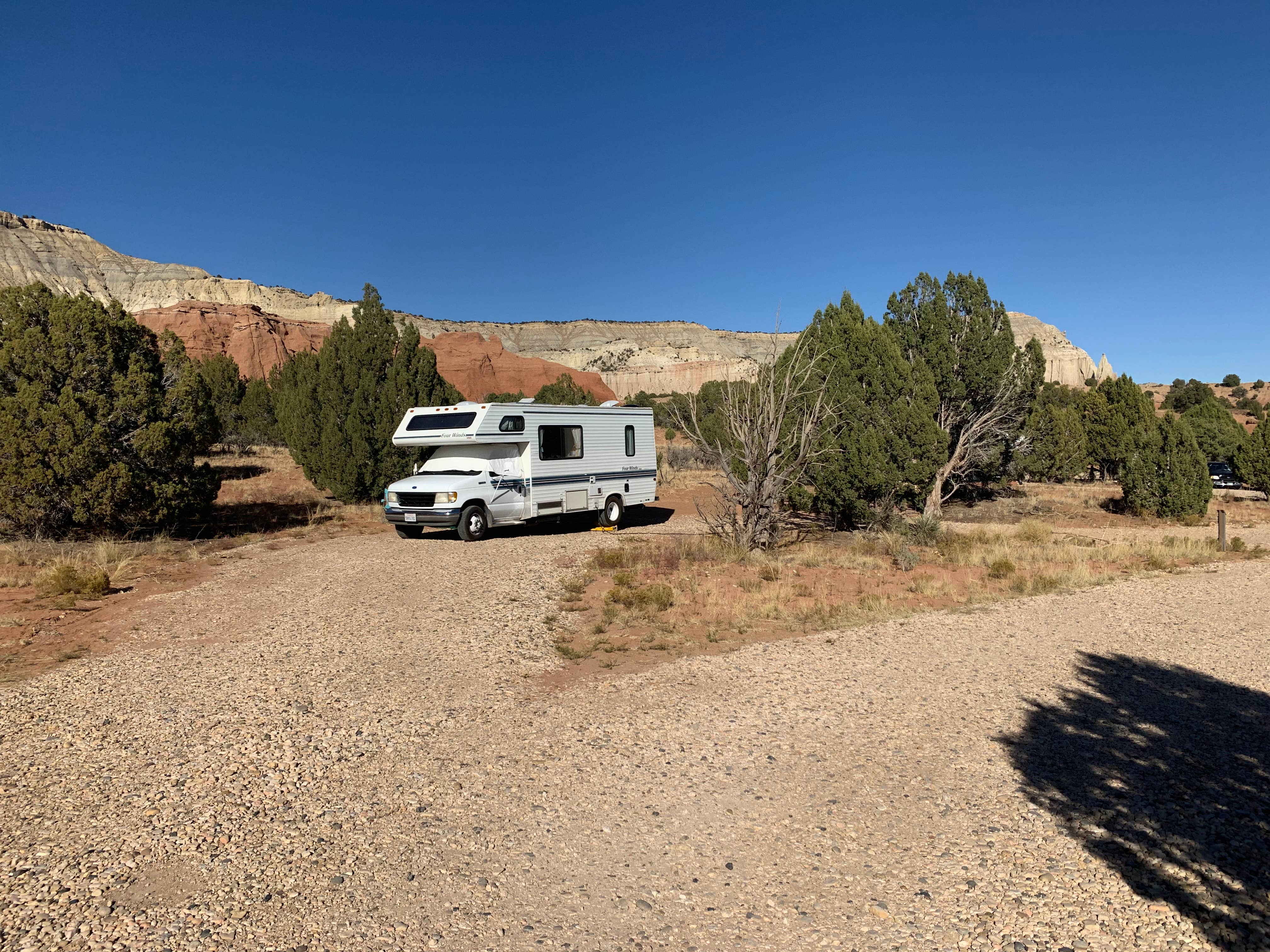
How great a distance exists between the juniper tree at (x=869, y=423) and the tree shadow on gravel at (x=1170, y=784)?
9932mm

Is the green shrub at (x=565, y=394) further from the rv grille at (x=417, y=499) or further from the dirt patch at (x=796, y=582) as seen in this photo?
the dirt patch at (x=796, y=582)

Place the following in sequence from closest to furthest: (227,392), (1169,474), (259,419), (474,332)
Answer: (1169,474) < (227,392) < (259,419) < (474,332)

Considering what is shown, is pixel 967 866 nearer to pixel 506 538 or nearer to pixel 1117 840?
pixel 1117 840

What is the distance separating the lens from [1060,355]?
110 metres

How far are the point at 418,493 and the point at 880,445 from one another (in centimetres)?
1043

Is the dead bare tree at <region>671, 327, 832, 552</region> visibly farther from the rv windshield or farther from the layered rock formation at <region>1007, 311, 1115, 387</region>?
the layered rock formation at <region>1007, 311, 1115, 387</region>

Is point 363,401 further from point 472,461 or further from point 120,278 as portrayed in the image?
point 120,278

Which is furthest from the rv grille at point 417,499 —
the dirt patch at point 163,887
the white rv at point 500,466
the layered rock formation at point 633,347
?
the layered rock formation at point 633,347

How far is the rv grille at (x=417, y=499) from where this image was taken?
15945 millimetres

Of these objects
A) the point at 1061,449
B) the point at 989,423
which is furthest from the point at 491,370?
the point at 989,423

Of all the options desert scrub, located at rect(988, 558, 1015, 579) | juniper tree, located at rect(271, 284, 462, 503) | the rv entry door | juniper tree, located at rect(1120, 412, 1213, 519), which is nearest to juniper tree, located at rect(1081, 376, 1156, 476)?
juniper tree, located at rect(1120, 412, 1213, 519)

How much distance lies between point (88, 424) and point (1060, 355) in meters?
121

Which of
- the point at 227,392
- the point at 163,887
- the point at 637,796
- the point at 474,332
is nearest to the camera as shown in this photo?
the point at 163,887

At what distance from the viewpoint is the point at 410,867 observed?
412 centimetres
